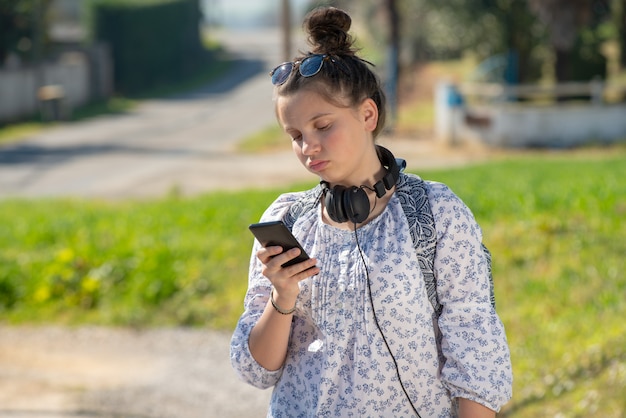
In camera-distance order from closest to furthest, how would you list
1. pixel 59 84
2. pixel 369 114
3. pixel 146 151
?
1. pixel 369 114
2. pixel 146 151
3. pixel 59 84

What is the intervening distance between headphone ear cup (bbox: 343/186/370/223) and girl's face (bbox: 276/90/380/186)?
2.6 inches

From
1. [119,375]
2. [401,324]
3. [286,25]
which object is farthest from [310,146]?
[286,25]

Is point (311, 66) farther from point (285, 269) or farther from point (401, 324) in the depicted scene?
point (401, 324)

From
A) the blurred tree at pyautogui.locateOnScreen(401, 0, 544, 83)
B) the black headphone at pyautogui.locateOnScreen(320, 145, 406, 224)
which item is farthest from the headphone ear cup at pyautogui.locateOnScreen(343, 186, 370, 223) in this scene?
the blurred tree at pyautogui.locateOnScreen(401, 0, 544, 83)

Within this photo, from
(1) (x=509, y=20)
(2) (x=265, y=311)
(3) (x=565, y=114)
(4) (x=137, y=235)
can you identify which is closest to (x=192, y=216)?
(4) (x=137, y=235)

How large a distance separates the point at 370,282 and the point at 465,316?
23 centimetres

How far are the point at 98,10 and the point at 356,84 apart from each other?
4138cm

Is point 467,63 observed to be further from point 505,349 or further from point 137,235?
point 505,349

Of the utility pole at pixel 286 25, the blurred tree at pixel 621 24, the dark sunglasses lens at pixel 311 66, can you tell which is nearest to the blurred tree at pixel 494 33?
the blurred tree at pixel 621 24

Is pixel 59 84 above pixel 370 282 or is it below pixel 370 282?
below

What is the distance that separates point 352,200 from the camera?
235cm

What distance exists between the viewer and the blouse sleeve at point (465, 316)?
2340 millimetres

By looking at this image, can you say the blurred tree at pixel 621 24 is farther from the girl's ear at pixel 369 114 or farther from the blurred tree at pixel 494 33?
the girl's ear at pixel 369 114

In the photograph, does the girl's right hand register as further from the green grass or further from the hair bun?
the green grass
